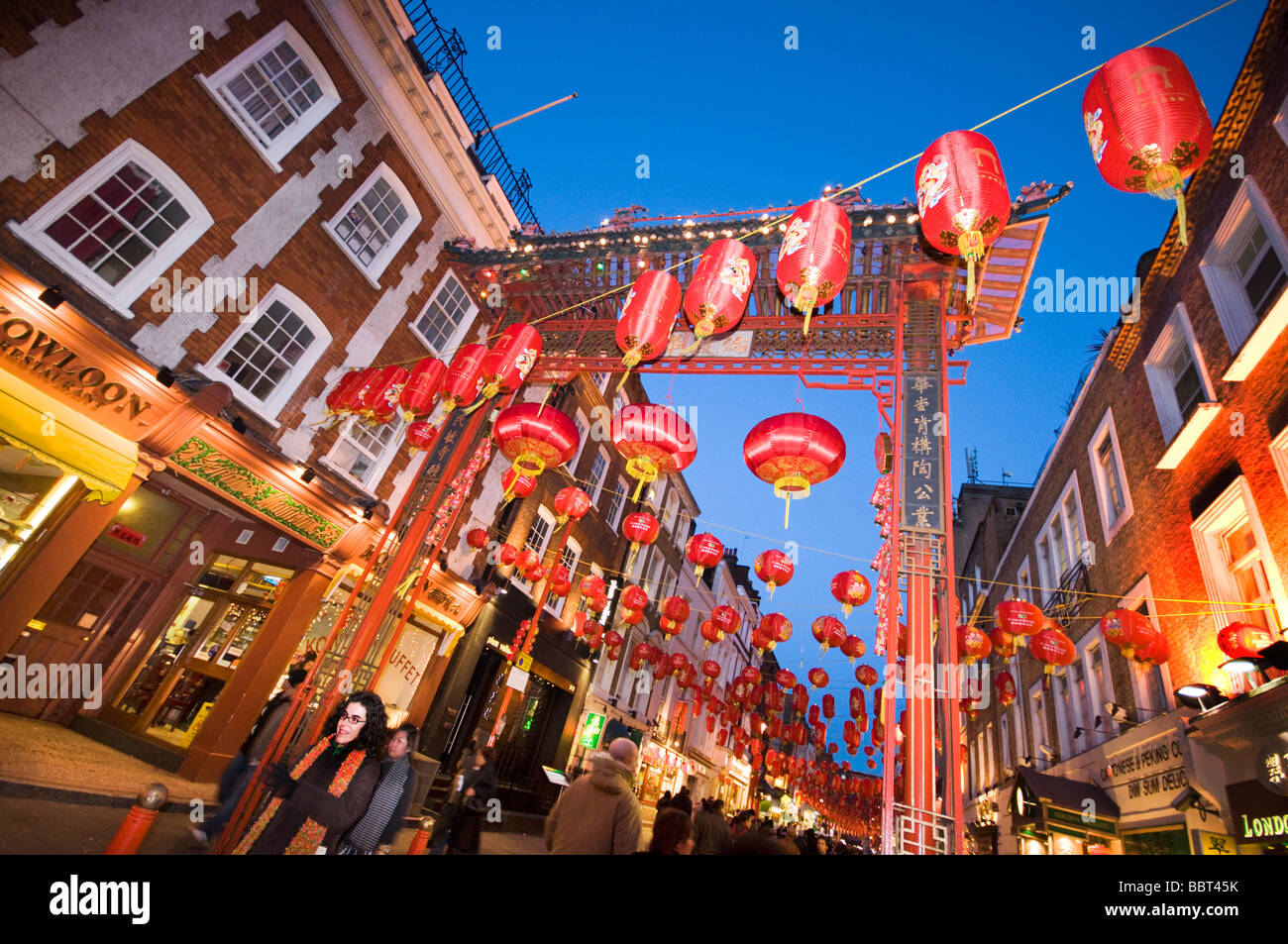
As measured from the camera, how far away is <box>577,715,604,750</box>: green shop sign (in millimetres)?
17891

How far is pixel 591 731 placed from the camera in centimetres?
1808

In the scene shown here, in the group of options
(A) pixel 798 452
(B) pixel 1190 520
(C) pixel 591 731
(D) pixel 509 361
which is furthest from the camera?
(C) pixel 591 731

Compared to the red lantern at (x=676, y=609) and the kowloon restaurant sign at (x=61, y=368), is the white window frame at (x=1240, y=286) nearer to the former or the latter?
the red lantern at (x=676, y=609)

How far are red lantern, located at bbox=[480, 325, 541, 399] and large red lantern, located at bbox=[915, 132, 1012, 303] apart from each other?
5.63 metres

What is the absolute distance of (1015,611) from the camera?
995 centimetres

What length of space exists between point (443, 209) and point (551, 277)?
3005 millimetres

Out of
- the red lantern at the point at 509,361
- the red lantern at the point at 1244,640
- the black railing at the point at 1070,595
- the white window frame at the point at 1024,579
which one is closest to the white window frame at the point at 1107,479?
the black railing at the point at 1070,595

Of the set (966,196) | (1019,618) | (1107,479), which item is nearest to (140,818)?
(966,196)

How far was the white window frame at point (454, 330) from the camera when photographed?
38.8ft

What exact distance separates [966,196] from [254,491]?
9891mm

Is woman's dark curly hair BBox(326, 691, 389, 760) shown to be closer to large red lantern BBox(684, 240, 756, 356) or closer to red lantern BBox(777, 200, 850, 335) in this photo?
large red lantern BBox(684, 240, 756, 356)

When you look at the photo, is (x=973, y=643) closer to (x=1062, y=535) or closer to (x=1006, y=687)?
(x=1006, y=687)

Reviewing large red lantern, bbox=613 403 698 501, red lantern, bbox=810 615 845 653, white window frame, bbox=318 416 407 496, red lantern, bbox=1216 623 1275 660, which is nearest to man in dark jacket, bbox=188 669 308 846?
white window frame, bbox=318 416 407 496
